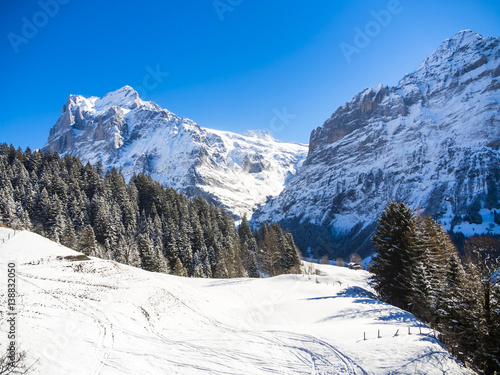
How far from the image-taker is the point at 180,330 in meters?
19.8

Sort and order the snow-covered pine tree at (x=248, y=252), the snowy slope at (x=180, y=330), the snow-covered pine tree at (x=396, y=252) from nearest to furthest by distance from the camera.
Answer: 1. the snowy slope at (x=180, y=330)
2. the snow-covered pine tree at (x=396, y=252)
3. the snow-covered pine tree at (x=248, y=252)

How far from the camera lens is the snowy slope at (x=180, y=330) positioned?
13.6m

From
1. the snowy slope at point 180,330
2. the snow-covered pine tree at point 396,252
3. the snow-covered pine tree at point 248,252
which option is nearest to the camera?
the snowy slope at point 180,330

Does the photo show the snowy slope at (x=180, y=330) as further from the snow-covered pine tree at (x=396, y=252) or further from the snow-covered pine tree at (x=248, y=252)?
the snow-covered pine tree at (x=248, y=252)

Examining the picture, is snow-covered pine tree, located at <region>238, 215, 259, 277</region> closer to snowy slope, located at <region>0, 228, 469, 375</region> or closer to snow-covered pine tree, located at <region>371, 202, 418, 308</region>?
snowy slope, located at <region>0, 228, 469, 375</region>

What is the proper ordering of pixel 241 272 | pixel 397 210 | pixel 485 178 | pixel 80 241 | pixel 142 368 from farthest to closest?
pixel 485 178
pixel 241 272
pixel 80 241
pixel 397 210
pixel 142 368

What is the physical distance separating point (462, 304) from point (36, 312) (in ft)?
85.0

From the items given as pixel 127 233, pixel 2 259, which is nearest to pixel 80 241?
pixel 127 233

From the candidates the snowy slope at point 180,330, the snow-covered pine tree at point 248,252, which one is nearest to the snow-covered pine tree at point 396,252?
the snowy slope at point 180,330

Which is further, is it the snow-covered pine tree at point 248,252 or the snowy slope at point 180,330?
the snow-covered pine tree at point 248,252

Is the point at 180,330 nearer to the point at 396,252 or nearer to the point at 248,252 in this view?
the point at 396,252

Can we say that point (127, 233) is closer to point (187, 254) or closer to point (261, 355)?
point (187, 254)

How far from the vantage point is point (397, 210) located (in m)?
32.6

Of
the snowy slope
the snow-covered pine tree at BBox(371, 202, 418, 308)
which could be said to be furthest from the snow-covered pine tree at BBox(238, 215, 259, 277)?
the snow-covered pine tree at BBox(371, 202, 418, 308)
